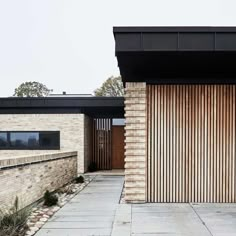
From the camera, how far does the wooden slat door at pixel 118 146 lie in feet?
81.5

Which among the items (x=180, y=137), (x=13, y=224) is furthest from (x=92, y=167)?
(x=13, y=224)

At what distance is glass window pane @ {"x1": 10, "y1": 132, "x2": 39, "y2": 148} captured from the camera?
21.9 m

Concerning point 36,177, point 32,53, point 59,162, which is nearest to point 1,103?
point 59,162

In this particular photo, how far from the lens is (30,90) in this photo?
57688 mm

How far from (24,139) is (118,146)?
5.53 m

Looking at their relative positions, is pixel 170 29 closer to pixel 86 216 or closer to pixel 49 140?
pixel 86 216

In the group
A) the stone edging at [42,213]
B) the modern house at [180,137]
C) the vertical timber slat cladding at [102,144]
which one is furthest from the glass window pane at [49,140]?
the modern house at [180,137]

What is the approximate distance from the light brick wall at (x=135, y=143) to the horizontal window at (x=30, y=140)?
10935 mm

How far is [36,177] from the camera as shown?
11562mm

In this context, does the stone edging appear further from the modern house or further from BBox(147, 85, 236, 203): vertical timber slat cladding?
BBox(147, 85, 236, 203): vertical timber slat cladding

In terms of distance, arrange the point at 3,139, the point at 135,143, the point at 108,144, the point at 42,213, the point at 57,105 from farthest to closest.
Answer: the point at 108,144 → the point at 3,139 → the point at 57,105 → the point at 135,143 → the point at 42,213

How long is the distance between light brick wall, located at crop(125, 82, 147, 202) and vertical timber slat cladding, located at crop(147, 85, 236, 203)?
0.69 feet

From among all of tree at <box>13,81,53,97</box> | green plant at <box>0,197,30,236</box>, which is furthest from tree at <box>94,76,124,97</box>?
green plant at <box>0,197,30,236</box>

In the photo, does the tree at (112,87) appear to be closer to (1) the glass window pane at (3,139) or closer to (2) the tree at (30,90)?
(2) the tree at (30,90)
